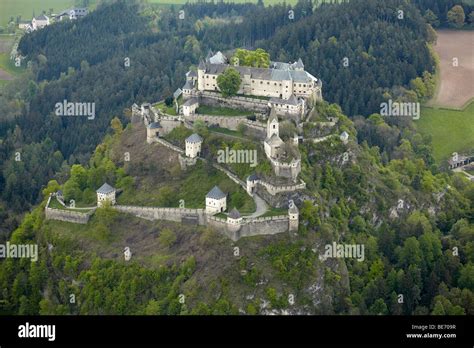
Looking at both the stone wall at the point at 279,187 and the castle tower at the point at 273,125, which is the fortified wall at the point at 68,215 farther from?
the castle tower at the point at 273,125

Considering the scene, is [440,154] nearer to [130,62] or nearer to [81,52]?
[130,62]

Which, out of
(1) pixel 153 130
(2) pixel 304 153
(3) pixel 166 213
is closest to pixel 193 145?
(1) pixel 153 130

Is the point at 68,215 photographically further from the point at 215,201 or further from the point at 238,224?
the point at 238,224

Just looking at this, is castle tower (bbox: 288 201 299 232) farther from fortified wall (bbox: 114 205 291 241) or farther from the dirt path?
the dirt path

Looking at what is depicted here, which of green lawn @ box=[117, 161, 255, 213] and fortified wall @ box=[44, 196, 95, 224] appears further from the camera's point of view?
fortified wall @ box=[44, 196, 95, 224]

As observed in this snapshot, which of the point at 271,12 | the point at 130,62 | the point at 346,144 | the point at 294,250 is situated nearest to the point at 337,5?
the point at 271,12

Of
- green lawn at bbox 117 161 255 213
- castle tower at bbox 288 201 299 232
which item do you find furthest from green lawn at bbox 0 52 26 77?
castle tower at bbox 288 201 299 232

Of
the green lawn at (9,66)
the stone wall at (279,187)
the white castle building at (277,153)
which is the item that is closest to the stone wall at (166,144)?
the white castle building at (277,153)
